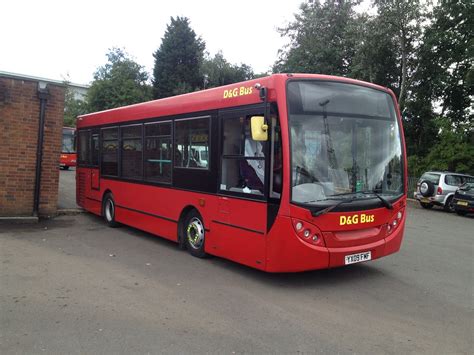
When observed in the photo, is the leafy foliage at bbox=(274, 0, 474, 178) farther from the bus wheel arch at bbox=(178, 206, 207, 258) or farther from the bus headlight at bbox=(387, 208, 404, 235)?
the bus wheel arch at bbox=(178, 206, 207, 258)

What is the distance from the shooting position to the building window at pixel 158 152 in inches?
320

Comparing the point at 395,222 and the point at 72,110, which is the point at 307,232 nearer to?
the point at 395,222

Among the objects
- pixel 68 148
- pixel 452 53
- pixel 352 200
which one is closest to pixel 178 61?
pixel 68 148

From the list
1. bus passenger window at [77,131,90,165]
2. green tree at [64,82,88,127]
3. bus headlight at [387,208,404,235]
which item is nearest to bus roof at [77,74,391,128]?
bus passenger window at [77,131,90,165]

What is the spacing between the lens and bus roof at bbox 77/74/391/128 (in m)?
5.81

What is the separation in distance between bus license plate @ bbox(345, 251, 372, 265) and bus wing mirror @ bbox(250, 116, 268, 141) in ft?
6.49

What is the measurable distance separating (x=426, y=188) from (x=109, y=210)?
44.4 feet

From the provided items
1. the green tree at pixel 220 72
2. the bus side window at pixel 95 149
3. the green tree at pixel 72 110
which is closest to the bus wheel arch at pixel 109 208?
the bus side window at pixel 95 149

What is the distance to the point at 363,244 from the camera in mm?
6000

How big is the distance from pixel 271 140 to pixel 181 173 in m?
2.52

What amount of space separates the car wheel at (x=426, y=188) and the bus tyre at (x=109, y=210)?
13.4m

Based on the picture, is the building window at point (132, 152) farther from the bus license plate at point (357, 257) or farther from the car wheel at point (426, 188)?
the car wheel at point (426, 188)

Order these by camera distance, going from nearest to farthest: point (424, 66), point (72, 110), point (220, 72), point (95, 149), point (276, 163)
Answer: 1. point (276, 163)
2. point (95, 149)
3. point (424, 66)
4. point (220, 72)
5. point (72, 110)

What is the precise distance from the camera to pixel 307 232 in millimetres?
5523
